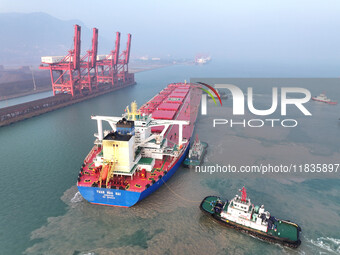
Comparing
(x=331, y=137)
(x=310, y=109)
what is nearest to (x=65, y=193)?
(x=331, y=137)

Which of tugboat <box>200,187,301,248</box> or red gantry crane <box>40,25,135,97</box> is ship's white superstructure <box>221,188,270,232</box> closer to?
tugboat <box>200,187,301,248</box>

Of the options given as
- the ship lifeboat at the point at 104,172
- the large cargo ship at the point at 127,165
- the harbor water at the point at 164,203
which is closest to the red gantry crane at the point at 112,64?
the harbor water at the point at 164,203

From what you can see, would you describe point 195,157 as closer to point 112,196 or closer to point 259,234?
point 112,196

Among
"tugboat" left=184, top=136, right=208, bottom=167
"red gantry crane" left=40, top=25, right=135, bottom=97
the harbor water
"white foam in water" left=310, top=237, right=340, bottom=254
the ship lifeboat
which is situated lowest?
"white foam in water" left=310, top=237, right=340, bottom=254

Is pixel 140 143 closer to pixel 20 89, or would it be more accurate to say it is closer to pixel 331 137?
pixel 331 137

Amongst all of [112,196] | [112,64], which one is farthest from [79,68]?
[112,196]

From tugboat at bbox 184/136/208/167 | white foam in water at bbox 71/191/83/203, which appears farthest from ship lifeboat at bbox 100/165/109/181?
tugboat at bbox 184/136/208/167
